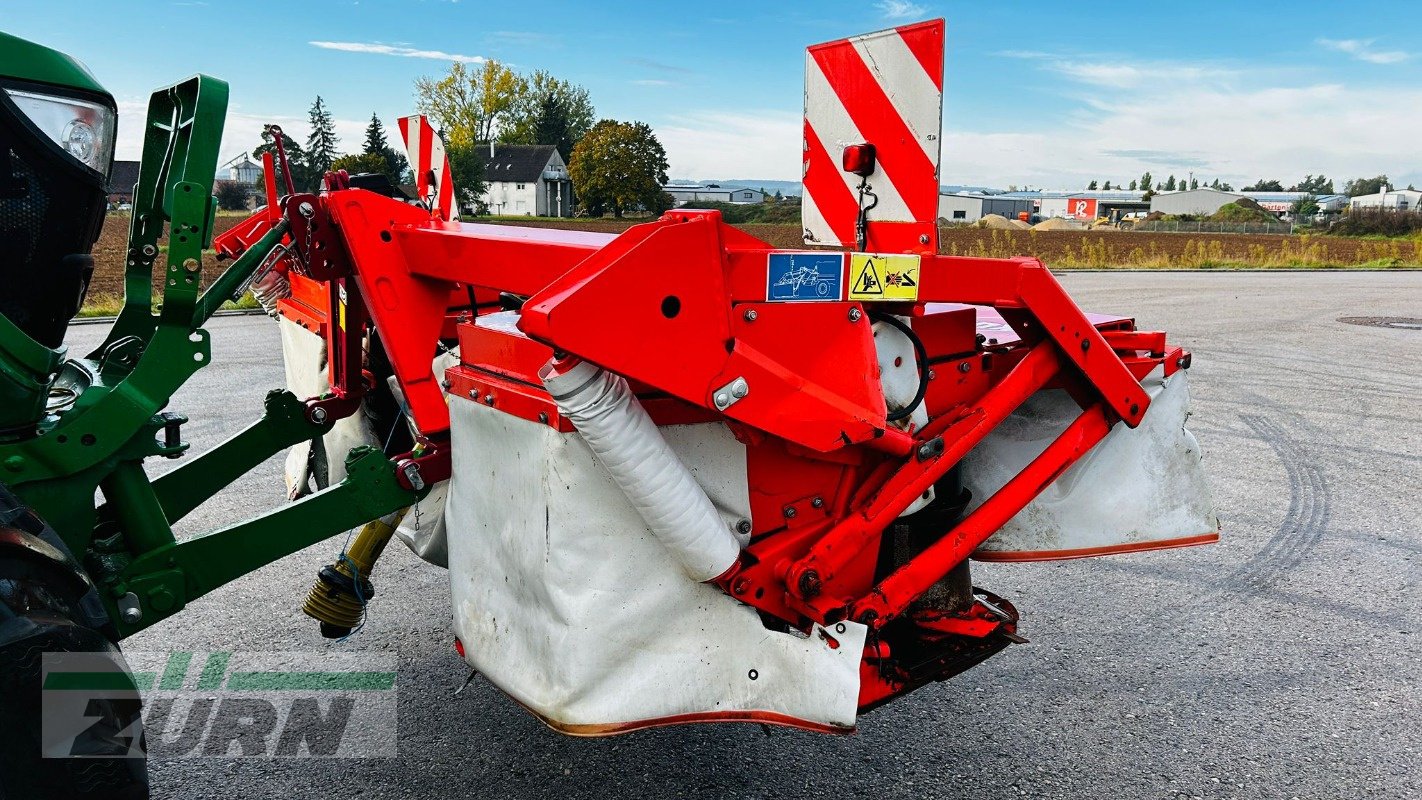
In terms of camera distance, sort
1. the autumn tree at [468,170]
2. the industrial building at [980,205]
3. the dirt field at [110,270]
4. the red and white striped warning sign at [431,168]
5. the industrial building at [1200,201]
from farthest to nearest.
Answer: the industrial building at [1200,201], the industrial building at [980,205], the autumn tree at [468,170], the dirt field at [110,270], the red and white striped warning sign at [431,168]

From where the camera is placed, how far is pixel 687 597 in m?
2.33

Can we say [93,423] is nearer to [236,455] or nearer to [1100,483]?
[236,455]

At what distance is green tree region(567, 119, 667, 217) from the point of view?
146 feet

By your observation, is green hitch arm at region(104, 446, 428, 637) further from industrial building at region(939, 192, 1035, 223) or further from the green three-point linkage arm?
industrial building at region(939, 192, 1035, 223)

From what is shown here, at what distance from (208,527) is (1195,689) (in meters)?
3.95

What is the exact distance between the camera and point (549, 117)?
7050 centimetres

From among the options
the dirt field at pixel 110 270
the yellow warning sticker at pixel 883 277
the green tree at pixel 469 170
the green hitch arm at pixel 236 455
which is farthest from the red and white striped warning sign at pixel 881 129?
the green tree at pixel 469 170

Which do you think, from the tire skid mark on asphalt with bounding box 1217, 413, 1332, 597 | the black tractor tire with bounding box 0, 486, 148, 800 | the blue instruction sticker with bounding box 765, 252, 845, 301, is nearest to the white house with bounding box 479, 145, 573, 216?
the tire skid mark on asphalt with bounding box 1217, 413, 1332, 597

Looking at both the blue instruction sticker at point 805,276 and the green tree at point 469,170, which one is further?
the green tree at point 469,170

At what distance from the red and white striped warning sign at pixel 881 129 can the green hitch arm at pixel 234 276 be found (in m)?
1.41

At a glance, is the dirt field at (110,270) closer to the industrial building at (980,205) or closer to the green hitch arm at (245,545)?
the green hitch arm at (245,545)

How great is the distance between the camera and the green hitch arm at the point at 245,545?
232 centimetres

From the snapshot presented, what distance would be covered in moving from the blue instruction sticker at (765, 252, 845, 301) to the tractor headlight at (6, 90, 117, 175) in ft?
4.99

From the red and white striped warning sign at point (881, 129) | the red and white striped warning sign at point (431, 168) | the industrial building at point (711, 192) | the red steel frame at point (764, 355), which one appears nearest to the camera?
the red steel frame at point (764, 355)
